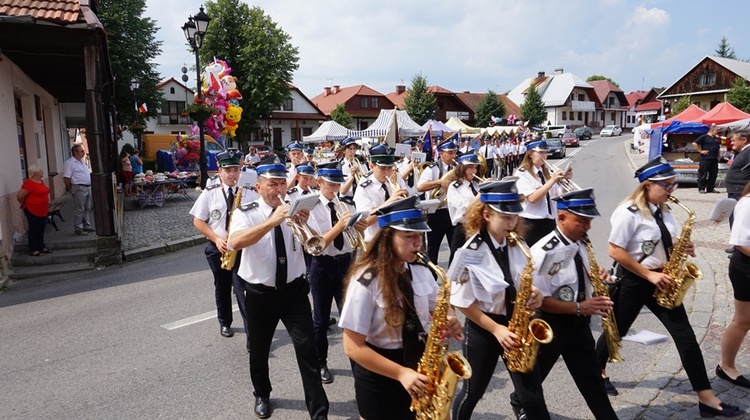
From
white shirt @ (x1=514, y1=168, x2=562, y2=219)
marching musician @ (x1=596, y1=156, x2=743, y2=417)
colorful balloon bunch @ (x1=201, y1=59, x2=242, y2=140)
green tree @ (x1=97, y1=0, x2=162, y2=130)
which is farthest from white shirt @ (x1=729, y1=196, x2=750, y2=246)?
green tree @ (x1=97, y1=0, x2=162, y2=130)

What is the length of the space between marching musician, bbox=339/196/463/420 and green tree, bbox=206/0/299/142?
4196 cm

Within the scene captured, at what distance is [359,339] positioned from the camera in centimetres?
271

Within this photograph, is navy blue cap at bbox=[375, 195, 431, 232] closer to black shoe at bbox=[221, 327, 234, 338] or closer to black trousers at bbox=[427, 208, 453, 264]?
black shoe at bbox=[221, 327, 234, 338]

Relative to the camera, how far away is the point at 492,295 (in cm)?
328

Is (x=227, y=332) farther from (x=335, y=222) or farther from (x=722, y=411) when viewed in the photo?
(x=722, y=411)

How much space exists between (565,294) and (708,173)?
650 inches

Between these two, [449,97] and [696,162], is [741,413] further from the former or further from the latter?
[449,97]

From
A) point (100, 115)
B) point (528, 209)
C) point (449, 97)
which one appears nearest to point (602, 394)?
point (528, 209)

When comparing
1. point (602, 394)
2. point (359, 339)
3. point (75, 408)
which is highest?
point (359, 339)

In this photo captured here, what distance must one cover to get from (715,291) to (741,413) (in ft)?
10.8

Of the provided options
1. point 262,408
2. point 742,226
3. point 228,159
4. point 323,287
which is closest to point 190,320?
point 228,159

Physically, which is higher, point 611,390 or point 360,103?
point 360,103

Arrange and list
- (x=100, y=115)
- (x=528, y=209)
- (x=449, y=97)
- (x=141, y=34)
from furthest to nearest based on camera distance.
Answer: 1. (x=449, y=97)
2. (x=141, y=34)
3. (x=100, y=115)
4. (x=528, y=209)

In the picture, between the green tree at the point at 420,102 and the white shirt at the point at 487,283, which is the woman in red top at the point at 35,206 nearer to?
the white shirt at the point at 487,283
